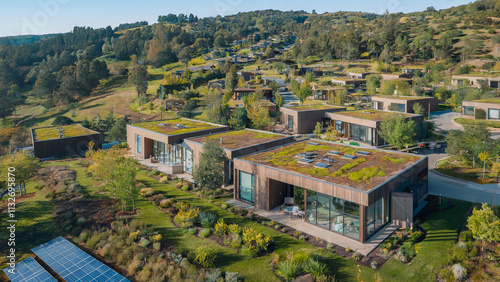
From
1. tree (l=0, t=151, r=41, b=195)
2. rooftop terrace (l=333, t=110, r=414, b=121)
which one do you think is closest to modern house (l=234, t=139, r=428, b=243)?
tree (l=0, t=151, r=41, b=195)

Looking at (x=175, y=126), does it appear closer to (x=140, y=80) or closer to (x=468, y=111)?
(x=468, y=111)

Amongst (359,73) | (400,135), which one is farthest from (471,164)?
(359,73)

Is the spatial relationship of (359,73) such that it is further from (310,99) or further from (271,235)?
(271,235)

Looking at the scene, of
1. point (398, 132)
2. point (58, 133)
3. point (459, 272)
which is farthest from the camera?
point (58, 133)

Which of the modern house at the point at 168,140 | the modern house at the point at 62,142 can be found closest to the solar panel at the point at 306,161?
the modern house at the point at 168,140

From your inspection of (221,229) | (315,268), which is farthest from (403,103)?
(315,268)

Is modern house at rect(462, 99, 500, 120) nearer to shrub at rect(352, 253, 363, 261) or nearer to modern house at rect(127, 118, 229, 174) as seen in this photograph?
modern house at rect(127, 118, 229, 174)

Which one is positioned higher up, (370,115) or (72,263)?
(370,115)

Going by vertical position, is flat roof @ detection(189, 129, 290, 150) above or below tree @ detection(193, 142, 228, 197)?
above
